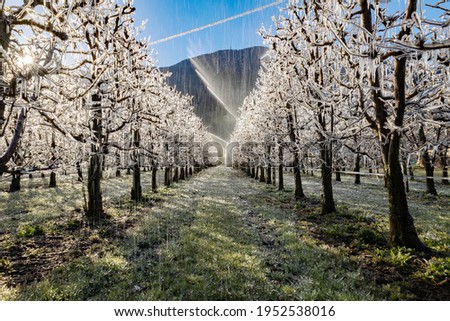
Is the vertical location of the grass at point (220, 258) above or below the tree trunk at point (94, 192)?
below

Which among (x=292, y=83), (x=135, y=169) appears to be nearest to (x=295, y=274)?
(x=292, y=83)

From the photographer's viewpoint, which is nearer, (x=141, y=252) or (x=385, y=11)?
(x=141, y=252)

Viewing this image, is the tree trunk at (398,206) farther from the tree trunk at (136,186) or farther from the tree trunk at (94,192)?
the tree trunk at (136,186)

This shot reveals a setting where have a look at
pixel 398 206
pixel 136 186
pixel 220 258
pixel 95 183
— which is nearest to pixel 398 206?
pixel 398 206

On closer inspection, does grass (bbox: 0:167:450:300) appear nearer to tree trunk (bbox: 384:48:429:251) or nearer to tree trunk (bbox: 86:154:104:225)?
tree trunk (bbox: 384:48:429:251)

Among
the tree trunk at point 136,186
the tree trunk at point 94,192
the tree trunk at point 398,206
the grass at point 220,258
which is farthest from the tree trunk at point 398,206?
the tree trunk at point 136,186

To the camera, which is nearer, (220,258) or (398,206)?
(220,258)

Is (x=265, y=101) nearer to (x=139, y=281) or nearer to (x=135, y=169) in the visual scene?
(x=135, y=169)

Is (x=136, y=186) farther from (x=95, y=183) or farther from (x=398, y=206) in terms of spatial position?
(x=398, y=206)

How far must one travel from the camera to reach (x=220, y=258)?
8648mm

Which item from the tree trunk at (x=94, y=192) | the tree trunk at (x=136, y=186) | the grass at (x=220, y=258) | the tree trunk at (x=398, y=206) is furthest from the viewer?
the tree trunk at (x=136, y=186)

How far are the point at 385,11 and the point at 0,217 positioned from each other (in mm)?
23540

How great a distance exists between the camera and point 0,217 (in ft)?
52.1

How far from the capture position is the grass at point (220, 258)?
6.43 m
